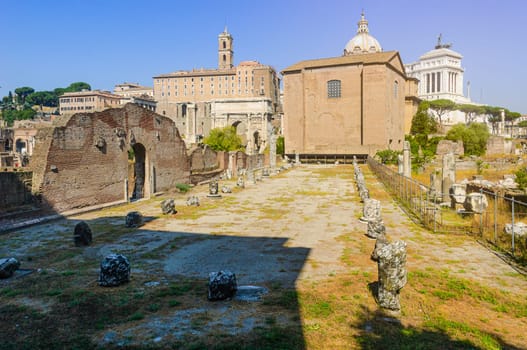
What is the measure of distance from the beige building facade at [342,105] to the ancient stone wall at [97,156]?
29.5 metres

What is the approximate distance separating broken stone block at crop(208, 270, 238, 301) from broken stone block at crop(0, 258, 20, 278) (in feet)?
12.0

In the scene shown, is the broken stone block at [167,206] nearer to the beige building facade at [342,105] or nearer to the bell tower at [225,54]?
Answer: the beige building facade at [342,105]

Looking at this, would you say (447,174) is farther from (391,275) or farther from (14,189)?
(14,189)

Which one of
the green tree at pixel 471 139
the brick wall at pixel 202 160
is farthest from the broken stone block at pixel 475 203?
the green tree at pixel 471 139

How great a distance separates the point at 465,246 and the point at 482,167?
2855cm

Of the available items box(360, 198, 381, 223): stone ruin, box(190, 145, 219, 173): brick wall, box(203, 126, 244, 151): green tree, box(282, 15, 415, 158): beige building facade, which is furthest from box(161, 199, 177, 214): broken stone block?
box(203, 126, 244, 151): green tree

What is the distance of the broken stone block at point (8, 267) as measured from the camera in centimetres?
714

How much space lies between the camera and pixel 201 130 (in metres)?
93.9

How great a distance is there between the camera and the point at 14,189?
1219 cm

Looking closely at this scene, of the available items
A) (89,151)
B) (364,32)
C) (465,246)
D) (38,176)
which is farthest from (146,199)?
(364,32)

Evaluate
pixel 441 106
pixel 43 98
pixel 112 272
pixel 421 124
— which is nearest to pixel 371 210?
pixel 112 272

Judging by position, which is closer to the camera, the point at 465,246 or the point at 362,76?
the point at 465,246

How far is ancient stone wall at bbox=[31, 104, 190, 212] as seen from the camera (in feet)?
44.3

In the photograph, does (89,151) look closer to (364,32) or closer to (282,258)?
(282,258)
